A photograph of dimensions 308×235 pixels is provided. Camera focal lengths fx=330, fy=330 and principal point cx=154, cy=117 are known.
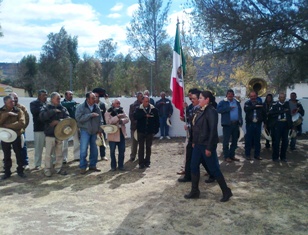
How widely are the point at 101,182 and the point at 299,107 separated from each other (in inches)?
Result: 280

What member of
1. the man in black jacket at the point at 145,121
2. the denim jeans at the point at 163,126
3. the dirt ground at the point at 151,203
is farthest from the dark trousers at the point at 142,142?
the denim jeans at the point at 163,126

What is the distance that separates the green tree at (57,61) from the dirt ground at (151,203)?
3524cm

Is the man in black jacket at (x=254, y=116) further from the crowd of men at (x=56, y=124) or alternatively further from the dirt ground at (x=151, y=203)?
the crowd of men at (x=56, y=124)

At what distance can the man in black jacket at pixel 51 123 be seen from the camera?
7.39 m

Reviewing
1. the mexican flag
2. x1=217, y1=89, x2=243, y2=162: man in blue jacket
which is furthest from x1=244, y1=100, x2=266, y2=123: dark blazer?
the mexican flag

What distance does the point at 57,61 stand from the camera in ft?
143

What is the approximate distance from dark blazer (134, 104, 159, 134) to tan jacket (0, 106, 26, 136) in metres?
2.63

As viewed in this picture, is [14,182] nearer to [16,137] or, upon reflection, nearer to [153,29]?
[16,137]

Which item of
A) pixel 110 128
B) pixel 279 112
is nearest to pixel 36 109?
pixel 110 128

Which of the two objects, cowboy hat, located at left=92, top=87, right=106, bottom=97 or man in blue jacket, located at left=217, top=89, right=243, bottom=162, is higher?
cowboy hat, located at left=92, top=87, right=106, bottom=97

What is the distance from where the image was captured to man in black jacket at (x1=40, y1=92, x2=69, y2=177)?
739cm

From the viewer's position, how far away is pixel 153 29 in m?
24.0

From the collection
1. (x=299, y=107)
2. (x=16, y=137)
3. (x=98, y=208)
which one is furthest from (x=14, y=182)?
(x=299, y=107)

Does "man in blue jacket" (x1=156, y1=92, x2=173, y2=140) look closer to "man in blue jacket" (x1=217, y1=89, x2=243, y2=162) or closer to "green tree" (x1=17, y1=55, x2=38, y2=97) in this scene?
"man in blue jacket" (x1=217, y1=89, x2=243, y2=162)
